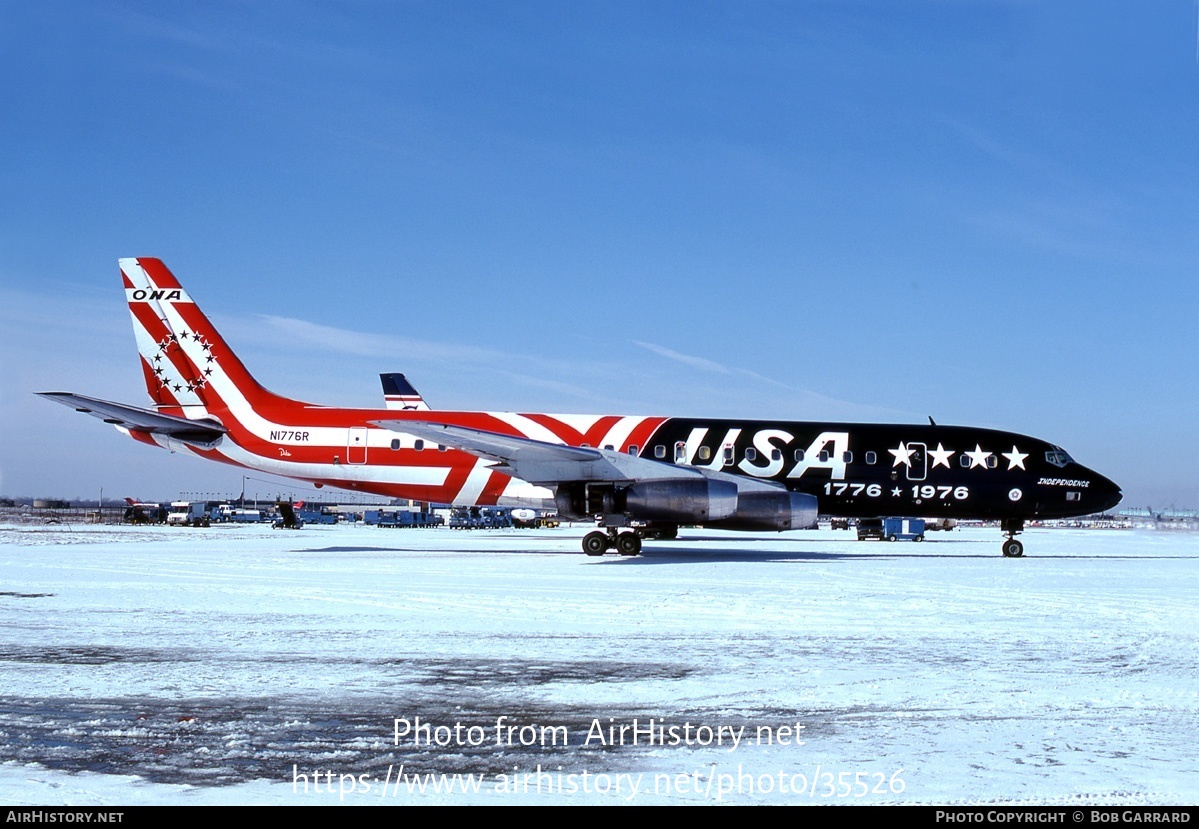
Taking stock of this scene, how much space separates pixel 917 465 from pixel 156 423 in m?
19.4

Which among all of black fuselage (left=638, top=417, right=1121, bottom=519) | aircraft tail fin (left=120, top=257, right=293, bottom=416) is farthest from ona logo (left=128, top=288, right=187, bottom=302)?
black fuselage (left=638, top=417, right=1121, bottom=519)

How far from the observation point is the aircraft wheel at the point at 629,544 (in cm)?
2305

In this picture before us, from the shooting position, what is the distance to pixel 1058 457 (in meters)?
26.6

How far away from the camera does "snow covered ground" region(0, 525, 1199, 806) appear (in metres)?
4.69

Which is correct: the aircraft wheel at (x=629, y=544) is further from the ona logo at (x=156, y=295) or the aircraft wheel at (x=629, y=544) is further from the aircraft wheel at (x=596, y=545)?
the ona logo at (x=156, y=295)

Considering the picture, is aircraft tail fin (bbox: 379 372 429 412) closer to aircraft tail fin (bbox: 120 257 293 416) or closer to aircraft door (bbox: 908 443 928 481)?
aircraft tail fin (bbox: 120 257 293 416)

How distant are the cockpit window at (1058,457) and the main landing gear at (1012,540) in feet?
5.59

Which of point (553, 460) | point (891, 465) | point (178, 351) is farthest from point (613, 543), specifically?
point (178, 351)

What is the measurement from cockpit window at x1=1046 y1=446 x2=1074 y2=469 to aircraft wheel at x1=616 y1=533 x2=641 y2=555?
11.4 m

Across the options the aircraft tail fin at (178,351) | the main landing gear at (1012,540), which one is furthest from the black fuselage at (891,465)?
the aircraft tail fin at (178,351)

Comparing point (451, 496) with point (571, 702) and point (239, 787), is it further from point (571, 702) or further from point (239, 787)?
point (239, 787)

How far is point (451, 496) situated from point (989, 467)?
13770 millimetres

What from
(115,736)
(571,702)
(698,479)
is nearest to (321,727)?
(115,736)
